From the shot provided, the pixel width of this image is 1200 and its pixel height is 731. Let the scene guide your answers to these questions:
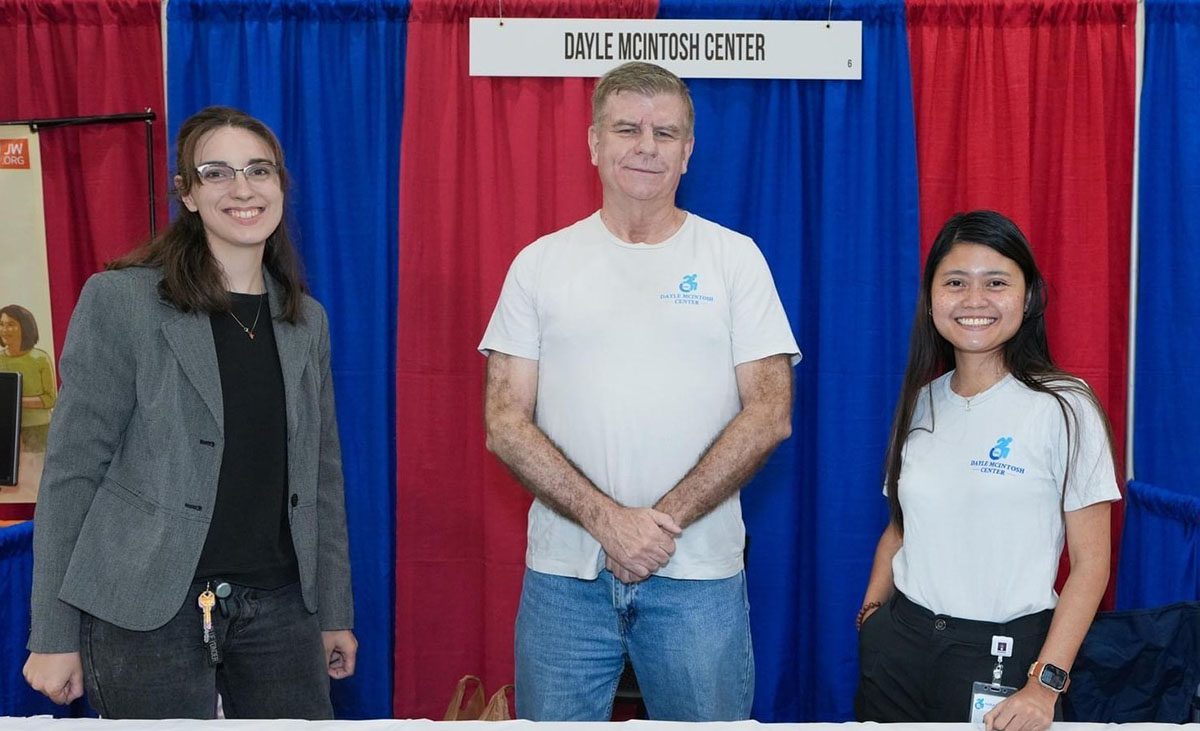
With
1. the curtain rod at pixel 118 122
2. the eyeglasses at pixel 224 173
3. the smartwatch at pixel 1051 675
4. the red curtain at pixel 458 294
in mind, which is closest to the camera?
the smartwatch at pixel 1051 675

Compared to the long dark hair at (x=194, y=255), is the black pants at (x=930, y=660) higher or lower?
lower

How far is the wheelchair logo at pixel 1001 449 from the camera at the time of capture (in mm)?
1765

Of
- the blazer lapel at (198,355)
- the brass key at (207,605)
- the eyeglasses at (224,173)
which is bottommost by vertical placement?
the brass key at (207,605)

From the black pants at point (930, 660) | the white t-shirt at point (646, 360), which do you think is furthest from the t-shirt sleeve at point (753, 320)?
the black pants at point (930, 660)

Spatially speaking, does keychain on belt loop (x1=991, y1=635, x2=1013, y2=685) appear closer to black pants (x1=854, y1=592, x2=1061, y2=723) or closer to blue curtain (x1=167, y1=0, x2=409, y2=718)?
black pants (x1=854, y1=592, x2=1061, y2=723)

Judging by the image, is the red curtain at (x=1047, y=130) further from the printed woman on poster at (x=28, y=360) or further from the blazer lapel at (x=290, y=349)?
the printed woman on poster at (x=28, y=360)

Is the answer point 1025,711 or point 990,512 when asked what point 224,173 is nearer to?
point 990,512

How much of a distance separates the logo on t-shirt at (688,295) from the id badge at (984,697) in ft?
2.81

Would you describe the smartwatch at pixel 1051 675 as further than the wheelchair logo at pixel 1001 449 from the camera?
No

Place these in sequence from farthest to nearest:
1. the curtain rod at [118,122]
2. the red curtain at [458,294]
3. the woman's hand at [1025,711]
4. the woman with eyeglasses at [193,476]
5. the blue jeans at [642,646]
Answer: the red curtain at [458,294] → the curtain rod at [118,122] → the blue jeans at [642,646] → the woman with eyeglasses at [193,476] → the woman's hand at [1025,711]

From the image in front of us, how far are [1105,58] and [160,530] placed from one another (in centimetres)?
285

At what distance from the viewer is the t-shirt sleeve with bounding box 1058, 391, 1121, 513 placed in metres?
1.69

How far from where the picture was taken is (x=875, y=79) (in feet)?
9.80

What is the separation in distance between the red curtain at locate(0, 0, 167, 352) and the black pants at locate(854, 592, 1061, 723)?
244 centimetres
